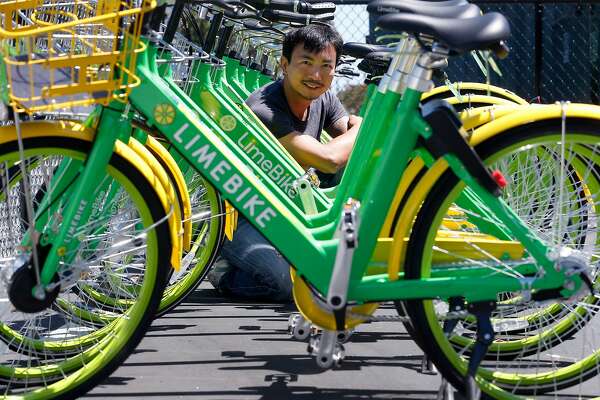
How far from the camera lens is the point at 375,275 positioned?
11.1ft

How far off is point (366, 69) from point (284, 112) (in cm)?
77

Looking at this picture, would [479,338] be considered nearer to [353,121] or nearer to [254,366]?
[254,366]

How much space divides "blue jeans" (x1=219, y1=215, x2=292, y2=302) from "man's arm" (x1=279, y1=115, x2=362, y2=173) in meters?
0.98

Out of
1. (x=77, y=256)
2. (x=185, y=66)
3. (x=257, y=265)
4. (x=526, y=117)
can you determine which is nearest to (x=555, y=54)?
(x=257, y=265)

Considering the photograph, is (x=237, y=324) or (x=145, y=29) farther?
(x=237, y=324)

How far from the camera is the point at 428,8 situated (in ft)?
10.6

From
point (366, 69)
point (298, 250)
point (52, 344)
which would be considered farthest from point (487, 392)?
point (366, 69)

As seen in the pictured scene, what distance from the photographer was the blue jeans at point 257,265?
571 centimetres

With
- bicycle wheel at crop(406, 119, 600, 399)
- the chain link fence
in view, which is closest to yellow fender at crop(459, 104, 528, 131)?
bicycle wheel at crop(406, 119, 600, 399)

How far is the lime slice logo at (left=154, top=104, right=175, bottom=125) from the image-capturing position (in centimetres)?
324

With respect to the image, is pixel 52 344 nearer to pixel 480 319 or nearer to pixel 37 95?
pixel 37 95

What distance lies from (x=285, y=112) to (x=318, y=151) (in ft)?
1.28

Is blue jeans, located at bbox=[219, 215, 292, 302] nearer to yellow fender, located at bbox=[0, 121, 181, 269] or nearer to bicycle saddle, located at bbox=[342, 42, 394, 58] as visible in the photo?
bicycle saddle, located at bbox=[342, 42, 394, 58]

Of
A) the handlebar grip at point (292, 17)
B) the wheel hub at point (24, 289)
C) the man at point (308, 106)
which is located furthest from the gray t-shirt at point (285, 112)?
the wheel hub at point (24, 289)
